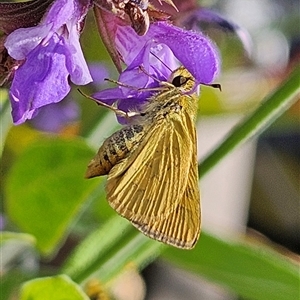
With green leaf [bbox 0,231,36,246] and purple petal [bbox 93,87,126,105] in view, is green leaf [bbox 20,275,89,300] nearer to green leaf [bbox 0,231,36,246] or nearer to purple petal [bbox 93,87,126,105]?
green leaf [bbox 0,231,36,246]

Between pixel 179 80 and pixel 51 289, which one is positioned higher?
pixel 179 80

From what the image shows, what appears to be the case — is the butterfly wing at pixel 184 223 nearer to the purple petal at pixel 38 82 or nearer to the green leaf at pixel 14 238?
the purple petal at pixel 38 82

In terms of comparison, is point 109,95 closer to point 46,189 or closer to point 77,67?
point 77,67

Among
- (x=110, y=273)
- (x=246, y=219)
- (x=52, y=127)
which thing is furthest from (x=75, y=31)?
(x=246, y=219)

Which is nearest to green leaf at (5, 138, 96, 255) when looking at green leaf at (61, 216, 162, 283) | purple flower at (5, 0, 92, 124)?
green leaf at (61, 216, 162, 283)

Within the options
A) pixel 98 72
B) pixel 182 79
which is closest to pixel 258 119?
pixel 182 79

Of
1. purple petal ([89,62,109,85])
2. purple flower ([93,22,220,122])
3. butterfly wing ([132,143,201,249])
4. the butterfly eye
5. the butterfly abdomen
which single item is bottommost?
purple petal ([89,62,109,85])
